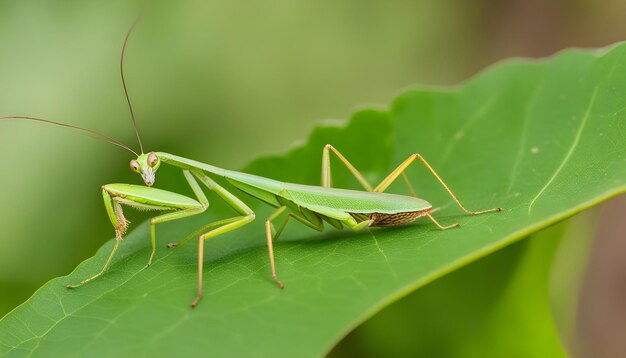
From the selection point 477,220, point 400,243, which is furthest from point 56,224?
point 477,220

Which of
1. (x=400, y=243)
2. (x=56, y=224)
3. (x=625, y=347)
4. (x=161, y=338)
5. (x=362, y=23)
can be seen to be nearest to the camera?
(x=161, y=338)

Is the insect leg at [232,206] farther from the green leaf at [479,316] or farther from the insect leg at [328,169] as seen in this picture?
the green leaf at [479,316]

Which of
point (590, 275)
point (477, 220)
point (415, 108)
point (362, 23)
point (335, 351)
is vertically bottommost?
point (590, 275)

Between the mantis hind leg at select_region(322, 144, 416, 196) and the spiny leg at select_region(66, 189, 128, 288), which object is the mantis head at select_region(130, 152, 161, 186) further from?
Answer: the mantis hind leg at select_region(322, 144, 416, 196)

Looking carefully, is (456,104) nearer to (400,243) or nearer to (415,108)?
(415,108)

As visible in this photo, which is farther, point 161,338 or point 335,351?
point 335,351

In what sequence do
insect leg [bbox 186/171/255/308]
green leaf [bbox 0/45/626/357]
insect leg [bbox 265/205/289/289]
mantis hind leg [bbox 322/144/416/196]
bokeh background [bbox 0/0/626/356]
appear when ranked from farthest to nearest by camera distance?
bokeh background [bbox 0/0/626/356] < mantis hind leg [bbox 322/144/416/196] < insect leg [bbox 186/171/255/308] < insect leg [bbox 265/205/289/289] < green leaf [bbox 0/45/626/357]

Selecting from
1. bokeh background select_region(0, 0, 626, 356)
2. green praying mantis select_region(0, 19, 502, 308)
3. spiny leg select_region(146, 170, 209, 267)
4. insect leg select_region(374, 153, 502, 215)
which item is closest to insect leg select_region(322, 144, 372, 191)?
green praying mantis select_region(0, 19, 502, 308)

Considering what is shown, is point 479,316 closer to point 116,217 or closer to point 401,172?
point 401,172
